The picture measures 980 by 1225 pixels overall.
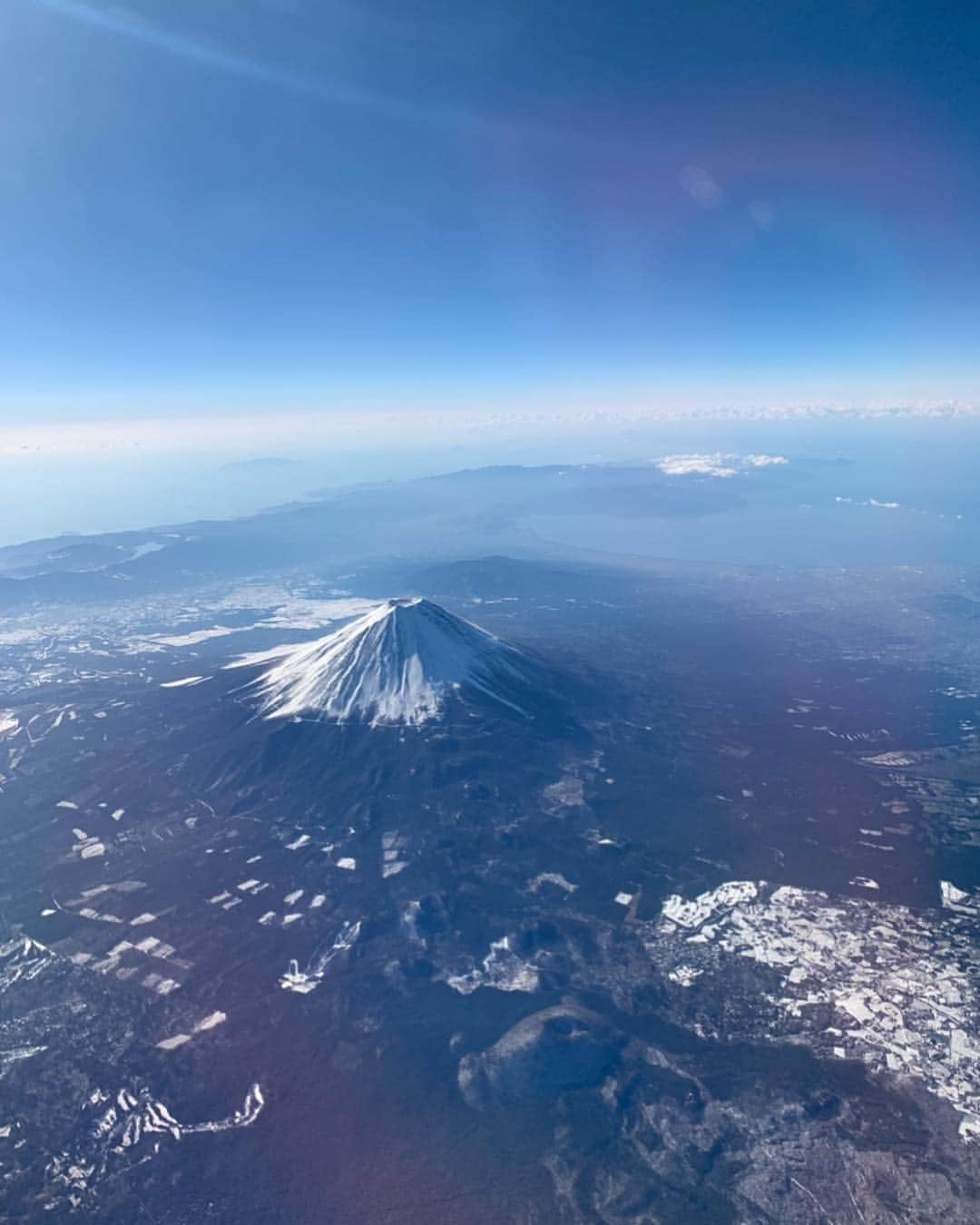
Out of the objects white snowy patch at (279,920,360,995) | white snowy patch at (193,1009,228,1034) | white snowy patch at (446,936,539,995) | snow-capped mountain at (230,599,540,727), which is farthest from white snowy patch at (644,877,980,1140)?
snow-capped mountain at (230,599,540,727)

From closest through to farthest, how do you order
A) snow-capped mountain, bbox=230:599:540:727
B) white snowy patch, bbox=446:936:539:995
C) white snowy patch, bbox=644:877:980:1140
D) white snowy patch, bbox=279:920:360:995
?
1. white snowy patch, bbox=644:877:980:1140
2. white snowy patch, bbox=446:936:539:995
3. white snowy patch, bbox=279:920:360:995
4. snow-capped mountain, bbox=230:599:540:727

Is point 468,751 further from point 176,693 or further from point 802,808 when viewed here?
point 176,693

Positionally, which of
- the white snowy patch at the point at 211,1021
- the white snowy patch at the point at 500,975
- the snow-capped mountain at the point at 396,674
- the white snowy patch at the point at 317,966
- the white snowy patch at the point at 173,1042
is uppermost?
the snow-capped mountain at the point at 396,674

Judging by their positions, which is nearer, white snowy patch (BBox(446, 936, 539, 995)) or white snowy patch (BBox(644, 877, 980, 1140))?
white snowy patch (BBox(644, 877, 980, 1140))

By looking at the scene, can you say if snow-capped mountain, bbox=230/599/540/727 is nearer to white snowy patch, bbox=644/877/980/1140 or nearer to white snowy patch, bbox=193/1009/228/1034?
white snowy patch, bbox=644/877/980/1140

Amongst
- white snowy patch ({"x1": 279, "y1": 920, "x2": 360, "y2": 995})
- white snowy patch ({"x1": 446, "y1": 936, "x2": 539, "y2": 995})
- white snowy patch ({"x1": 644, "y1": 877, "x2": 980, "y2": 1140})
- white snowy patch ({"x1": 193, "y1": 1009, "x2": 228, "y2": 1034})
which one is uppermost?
white snowy patch ({"x1": 193, "y1": 1009, "x2": 228, "y2": 1034})

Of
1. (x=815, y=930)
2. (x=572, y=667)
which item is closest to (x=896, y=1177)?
(x=815, y=930)

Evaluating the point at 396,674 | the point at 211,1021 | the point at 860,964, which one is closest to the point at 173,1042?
the point at 211,1021

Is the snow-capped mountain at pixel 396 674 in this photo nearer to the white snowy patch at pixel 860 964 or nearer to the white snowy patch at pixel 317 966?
the white snowy patch at pixel 317 966

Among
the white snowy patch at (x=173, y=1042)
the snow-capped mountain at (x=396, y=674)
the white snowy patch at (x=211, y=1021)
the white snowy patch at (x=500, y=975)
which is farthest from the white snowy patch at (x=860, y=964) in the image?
the snow-capped mountain at (x=396, y=674)
